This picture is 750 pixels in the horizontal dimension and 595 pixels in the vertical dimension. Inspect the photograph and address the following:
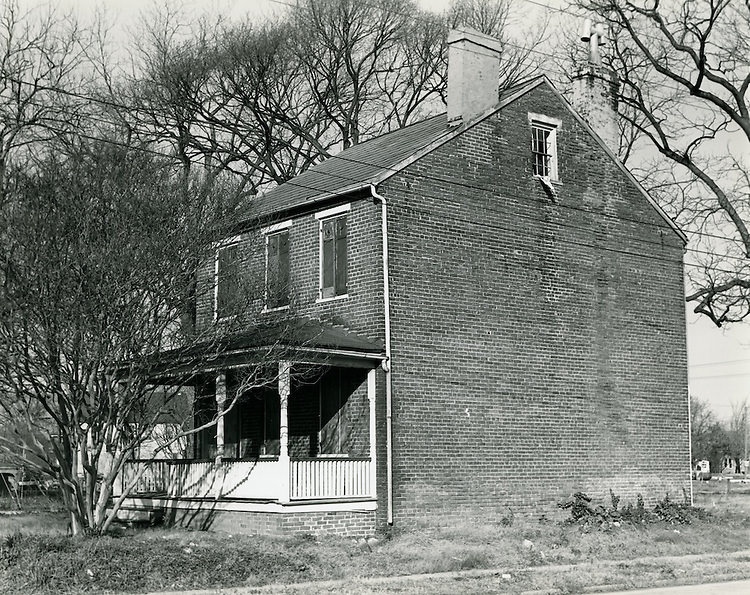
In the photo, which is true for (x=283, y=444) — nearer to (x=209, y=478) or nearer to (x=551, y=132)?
(x=209, y=478)

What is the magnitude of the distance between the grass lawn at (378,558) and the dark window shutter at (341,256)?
205 inches

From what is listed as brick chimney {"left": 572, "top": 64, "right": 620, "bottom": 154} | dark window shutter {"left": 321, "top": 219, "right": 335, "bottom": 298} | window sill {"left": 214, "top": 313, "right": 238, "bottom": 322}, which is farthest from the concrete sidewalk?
brick chimney {"left": 572, "top": 64, "right": 620, "bottom": 154}

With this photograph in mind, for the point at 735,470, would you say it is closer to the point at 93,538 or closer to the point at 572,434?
the point at 572,434

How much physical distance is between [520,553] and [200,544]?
536 cm

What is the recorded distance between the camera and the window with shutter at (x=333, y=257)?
22.6 m

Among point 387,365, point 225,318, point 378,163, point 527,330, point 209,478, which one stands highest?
point 378,163

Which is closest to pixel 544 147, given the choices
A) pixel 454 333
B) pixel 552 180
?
pixel 552 180

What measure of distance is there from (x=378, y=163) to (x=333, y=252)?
2311 mm

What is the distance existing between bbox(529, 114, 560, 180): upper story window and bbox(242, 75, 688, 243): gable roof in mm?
720

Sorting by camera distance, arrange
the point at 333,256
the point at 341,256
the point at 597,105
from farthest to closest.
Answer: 1. the point at 597,105
2. the point at 333,256
3. the point at 341,256

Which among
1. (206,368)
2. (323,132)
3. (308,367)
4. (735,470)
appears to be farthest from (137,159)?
(735,470)

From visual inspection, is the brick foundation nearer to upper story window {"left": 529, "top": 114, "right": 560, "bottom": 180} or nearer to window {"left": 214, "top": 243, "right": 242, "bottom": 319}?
window {"left": 214, "top": 243, "right": 242, "bottom": 319}

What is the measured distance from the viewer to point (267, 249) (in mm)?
24188

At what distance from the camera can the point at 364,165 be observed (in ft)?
79.2
